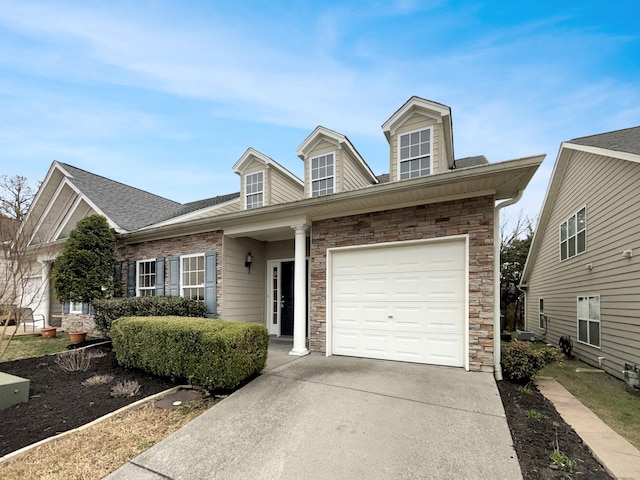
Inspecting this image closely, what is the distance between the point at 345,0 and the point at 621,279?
852 cm

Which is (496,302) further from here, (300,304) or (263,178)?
(263,178)

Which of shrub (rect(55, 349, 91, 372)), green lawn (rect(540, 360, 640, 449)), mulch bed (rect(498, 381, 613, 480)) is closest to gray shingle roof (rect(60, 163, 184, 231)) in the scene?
shrub (rect(55, 349, 91, 372))

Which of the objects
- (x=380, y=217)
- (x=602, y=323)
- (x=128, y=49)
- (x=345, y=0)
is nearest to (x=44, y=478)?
(x=380, y=217)

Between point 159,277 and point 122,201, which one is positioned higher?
point 122,201

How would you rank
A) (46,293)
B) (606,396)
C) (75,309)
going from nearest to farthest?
(606,396), (75,309), (46,293)

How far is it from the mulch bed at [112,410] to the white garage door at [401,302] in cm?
121

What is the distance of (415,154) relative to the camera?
24.2 ft

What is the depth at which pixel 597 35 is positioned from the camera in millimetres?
7648

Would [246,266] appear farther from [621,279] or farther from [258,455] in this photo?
[621,279]

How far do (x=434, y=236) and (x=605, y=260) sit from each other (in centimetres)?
491

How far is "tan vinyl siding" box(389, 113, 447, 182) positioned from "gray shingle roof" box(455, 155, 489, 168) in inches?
101

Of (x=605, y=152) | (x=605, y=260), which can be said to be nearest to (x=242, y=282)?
(x=605, y=260)

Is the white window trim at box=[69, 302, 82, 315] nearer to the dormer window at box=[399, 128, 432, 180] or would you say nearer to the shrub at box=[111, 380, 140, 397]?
the shrub at box=[111, 380, 140, 397]

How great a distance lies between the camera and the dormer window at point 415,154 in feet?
23.8
